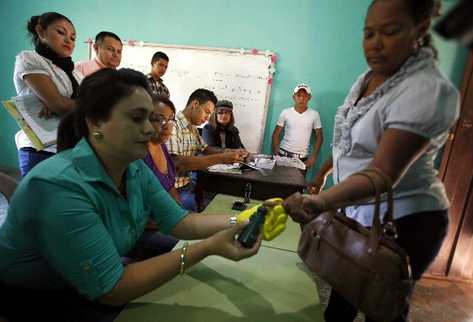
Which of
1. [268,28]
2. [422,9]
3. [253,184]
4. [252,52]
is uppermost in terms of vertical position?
[268,28]

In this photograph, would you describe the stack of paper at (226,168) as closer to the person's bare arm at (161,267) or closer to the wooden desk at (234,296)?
the wooden desk at (234,296)

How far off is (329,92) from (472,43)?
130 inches

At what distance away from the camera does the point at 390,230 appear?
2.67 ft

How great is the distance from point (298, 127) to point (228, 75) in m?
1.10

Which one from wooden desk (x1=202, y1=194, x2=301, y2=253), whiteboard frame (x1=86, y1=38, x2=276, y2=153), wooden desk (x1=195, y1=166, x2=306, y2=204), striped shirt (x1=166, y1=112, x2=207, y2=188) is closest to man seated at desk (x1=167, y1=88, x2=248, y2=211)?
striped shirt (x1=166, y1=112, x2=207, y2=188)

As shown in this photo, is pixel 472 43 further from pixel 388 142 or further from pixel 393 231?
pixel 393 231

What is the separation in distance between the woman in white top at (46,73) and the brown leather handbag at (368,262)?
1.43 m

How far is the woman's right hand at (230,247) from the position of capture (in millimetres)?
845

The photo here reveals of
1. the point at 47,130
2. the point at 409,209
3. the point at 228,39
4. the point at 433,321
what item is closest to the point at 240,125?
the point at 228,39

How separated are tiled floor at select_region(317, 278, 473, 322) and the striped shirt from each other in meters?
1.39

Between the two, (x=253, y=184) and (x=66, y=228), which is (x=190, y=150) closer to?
(x=253, y=184)

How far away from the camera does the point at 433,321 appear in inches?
80.8

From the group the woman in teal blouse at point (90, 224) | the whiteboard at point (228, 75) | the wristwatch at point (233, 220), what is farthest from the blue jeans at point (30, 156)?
the whiteboard at point (228, 75)

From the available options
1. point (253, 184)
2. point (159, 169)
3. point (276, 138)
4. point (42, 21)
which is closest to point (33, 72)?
point (42, 21)
